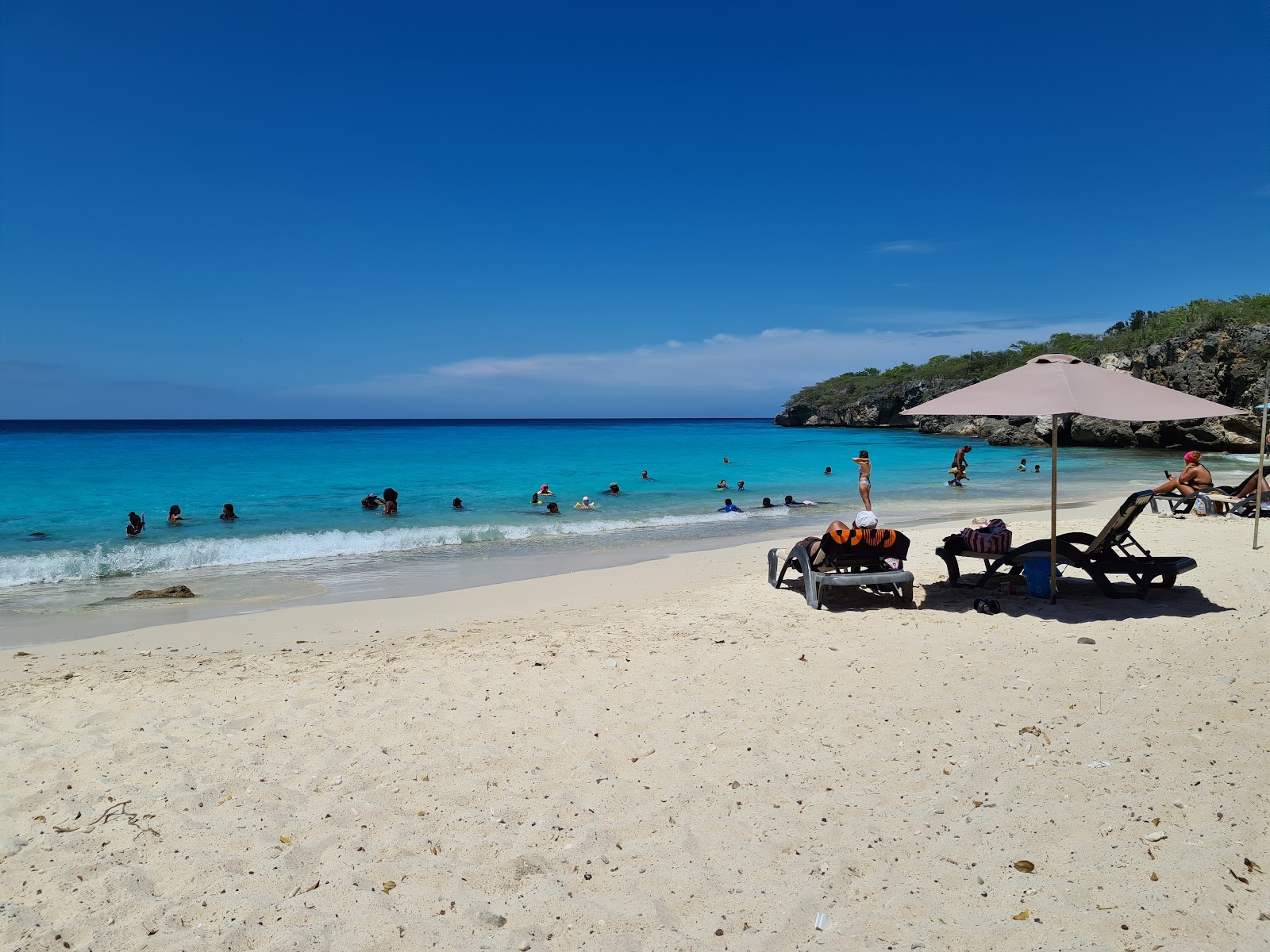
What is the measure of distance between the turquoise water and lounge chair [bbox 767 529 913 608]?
6.83 meters

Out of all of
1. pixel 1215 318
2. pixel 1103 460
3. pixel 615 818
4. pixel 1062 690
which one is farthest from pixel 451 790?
pixel 1215 318

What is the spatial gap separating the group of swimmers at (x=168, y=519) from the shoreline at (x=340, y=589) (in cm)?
485

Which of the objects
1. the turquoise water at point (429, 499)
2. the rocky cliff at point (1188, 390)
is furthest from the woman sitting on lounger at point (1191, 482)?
the rocky cliff at point (1188, 390)

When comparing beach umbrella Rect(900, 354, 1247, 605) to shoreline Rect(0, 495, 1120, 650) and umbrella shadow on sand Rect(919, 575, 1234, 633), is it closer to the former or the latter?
umbrella shadow on sand Rect(919, 575, 1234, 633)

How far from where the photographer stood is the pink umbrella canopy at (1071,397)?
218 inches

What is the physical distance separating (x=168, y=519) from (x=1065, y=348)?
72.7m

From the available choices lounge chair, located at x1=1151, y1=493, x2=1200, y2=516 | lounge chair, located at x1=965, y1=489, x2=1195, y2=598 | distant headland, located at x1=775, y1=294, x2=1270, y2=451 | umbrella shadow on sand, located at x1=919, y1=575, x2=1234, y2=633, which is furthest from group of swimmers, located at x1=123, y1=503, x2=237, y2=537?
distant headland, located at x1=775, y1=294, x2=1270, y2=451

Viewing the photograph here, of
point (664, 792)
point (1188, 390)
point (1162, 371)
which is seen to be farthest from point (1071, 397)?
point (1162, 371)

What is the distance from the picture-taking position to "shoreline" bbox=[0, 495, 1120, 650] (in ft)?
25.5

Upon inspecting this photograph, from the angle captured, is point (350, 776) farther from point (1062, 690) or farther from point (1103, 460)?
point (1103, 460)

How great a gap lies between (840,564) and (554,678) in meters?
3.41

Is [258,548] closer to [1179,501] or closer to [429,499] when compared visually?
[429,499]

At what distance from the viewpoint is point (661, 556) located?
11922mm

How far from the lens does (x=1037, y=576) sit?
682 centimetres
